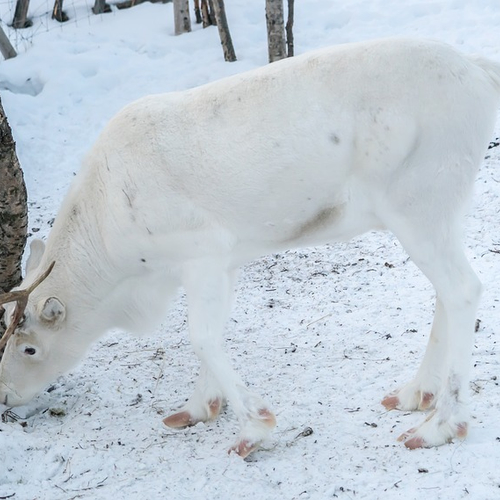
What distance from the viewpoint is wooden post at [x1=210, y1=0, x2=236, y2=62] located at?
387 inches

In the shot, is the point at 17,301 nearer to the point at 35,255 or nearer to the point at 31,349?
the point at 31,349

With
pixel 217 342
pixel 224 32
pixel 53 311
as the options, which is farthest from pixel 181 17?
pixel 217 342

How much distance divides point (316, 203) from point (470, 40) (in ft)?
21.5

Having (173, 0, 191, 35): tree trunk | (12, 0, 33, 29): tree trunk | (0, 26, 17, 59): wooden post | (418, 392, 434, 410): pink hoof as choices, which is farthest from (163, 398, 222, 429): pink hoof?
(12, 0, 33, 29): tree trunk

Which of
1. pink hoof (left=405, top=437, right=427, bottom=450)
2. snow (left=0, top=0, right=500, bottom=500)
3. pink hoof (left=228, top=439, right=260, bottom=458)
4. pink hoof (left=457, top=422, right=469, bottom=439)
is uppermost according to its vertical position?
pink hoof (left=457, top=422, right=469, bottom=439)

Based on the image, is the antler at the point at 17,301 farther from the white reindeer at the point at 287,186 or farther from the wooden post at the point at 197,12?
the wooden post at the point at 197,12

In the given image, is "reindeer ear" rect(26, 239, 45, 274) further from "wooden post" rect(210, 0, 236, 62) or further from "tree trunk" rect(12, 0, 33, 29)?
"tree trunk" rect(12, 0, 33, 29)

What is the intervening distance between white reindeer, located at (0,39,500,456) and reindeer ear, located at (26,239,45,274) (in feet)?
0.83

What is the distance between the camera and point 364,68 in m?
3.76

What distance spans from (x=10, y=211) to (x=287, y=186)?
186 centimetres

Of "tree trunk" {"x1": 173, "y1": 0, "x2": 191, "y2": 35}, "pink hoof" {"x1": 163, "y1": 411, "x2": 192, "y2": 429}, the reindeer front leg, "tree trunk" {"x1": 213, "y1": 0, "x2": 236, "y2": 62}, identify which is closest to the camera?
the reindeer front leg

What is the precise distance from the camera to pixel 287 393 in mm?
4586

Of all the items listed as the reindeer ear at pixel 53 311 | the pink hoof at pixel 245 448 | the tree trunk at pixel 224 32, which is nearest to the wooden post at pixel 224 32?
the tree trunk at pixel 224 32

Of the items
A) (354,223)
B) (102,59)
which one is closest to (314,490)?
(354,223)
